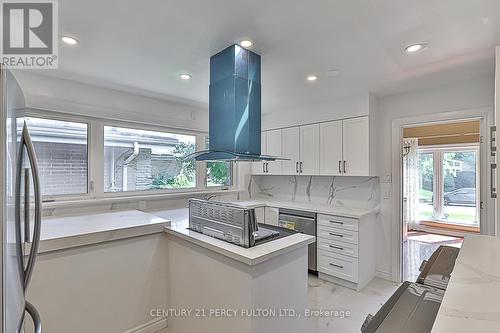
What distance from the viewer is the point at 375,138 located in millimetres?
3295

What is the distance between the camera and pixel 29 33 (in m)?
1.67

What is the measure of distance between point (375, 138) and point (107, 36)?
3.15m

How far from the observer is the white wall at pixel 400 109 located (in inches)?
106

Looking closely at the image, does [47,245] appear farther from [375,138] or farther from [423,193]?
[423,193]

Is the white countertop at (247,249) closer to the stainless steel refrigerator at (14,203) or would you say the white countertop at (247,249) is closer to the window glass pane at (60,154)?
the stainless steel refrigerator at (14,203)

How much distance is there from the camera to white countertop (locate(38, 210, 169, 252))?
1.70 metres

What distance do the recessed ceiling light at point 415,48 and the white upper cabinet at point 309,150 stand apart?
1.69m

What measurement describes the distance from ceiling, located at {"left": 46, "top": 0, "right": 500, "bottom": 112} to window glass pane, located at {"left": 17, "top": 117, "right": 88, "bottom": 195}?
1.95 feet

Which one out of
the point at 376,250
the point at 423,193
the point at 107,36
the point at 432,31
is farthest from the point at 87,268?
the point at 423,193

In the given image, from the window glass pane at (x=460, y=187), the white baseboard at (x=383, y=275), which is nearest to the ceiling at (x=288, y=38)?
the white baseboard at (x=383, y=275)

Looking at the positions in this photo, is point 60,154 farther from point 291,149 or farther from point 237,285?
point 291,149

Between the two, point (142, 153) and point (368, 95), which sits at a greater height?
point (368, 95)

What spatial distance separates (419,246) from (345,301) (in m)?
3.13

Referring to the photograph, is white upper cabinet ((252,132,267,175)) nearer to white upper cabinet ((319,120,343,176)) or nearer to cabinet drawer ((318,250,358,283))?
white upper cabinet ((319,120,343,176))
